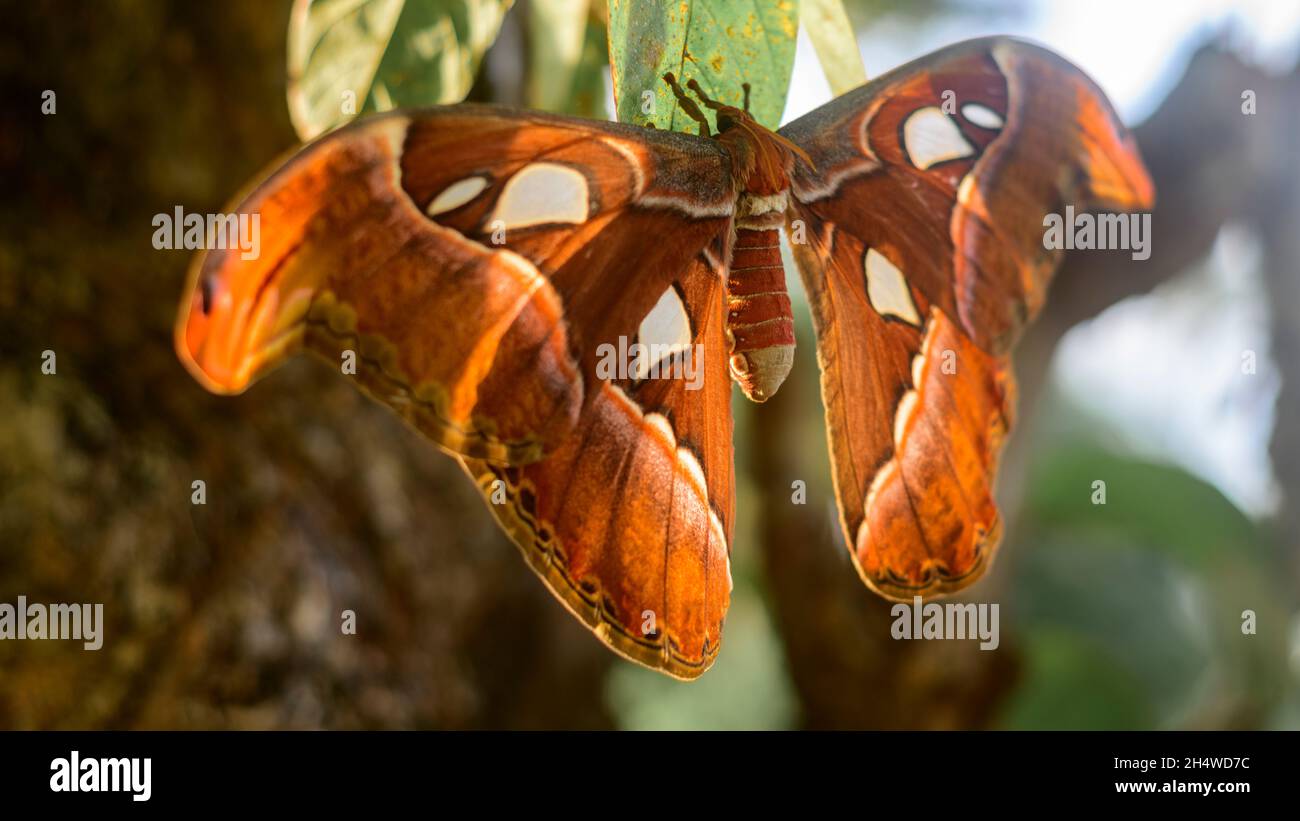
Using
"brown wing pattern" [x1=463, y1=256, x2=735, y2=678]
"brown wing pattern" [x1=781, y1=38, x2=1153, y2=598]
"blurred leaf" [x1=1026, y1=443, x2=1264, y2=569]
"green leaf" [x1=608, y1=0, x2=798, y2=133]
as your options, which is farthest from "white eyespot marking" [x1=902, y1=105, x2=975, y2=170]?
"blurred leaf" [x1=1026, y1=443, x2=1264, y2=569]

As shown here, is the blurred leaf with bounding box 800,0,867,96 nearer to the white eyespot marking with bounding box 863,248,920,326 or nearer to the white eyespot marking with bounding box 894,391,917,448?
the white eyespot marking with bounding box 863,248,920,326

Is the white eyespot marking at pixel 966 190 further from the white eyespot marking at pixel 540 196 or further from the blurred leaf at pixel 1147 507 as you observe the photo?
the blurred leaf at pixel 1147 507

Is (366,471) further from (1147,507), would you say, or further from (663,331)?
(1147,507)

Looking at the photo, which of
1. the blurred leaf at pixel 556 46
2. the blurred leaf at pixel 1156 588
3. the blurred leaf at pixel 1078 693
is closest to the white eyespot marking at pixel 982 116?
the blurred leaf at pixel 556 46

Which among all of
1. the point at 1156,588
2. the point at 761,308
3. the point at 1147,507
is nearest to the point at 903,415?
the point at 761,308

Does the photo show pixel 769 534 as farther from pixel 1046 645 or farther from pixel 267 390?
pixel 267 390
